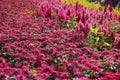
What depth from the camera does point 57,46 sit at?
23.7ft

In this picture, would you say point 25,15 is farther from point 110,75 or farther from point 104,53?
point 110,75

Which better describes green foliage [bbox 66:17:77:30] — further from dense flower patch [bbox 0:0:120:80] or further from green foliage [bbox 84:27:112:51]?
green foliage [bbox 84:27:112:51]

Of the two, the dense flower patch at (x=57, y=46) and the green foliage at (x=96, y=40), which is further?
the green foliage at (x=96, y=40)

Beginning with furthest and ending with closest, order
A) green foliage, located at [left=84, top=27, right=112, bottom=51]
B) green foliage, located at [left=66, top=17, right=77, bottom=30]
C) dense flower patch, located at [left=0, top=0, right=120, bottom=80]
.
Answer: green foliage, located at [left=66, top=17, right=77, bottom=30] → green foliage, located at [left=84, top=27, right=112, bottom=51] → dense flower patch, located at [left=0, top=0, right=120, bottom=80]

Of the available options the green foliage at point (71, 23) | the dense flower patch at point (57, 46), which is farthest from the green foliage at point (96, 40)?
the green foliage at point (71, 23)

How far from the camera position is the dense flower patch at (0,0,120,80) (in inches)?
237

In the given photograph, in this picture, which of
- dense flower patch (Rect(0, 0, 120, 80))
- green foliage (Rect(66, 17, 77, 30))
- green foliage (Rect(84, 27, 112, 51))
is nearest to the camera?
dense flower patch (Rect(0, 0, 120, 80))

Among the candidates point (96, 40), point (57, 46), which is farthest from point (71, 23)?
point (57, 46)

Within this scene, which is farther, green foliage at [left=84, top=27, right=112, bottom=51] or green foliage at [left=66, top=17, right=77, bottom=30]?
green foliage at [left=66, top=17, right=77, bottom=30]

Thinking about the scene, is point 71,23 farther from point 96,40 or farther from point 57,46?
point 57,46

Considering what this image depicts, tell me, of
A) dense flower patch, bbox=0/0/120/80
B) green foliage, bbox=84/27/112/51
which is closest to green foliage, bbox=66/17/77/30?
dense flower patch, bbox=0/0/120/80

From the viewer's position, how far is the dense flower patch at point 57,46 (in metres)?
6.01

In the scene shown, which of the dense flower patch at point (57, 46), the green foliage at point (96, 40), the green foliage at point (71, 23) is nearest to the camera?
the dense flower patch at point (57, 46)

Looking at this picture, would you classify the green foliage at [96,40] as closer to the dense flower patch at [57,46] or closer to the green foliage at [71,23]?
the dense flower patch at [57,46]
